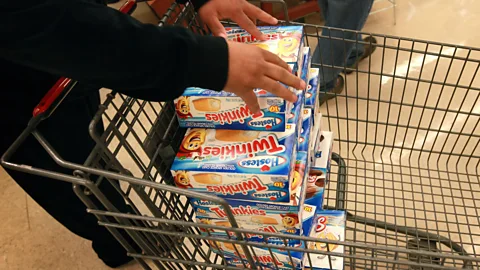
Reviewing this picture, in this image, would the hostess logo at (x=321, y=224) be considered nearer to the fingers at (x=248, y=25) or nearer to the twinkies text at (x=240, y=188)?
the twinkies text at (x=240, y=188)

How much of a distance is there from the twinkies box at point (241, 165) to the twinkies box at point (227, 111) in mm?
20

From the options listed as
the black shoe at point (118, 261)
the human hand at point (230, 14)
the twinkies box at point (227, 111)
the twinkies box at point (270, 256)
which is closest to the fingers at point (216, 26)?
the human hand at point (230, 14)

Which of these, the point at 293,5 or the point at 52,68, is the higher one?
the point at 293,5

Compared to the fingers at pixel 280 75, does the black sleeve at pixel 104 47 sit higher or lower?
higher

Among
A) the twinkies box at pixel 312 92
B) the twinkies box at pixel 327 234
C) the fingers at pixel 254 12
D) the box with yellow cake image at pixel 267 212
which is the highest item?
the fingers at pixel 254 12

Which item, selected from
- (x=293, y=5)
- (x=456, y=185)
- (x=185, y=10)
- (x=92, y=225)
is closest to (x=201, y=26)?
(x=185, y=10)

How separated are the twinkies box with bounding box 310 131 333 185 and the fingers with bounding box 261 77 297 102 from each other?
1.33 ft

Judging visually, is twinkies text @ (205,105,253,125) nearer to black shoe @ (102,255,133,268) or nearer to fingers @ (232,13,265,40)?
fingers @ (232,13,265,40)

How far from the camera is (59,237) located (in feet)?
5.38

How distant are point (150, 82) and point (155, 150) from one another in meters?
0.28

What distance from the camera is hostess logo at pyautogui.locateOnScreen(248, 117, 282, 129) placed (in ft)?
2.63

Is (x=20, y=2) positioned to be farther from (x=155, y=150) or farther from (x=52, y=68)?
(x=155, y=150)

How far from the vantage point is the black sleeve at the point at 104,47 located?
1.85 feet

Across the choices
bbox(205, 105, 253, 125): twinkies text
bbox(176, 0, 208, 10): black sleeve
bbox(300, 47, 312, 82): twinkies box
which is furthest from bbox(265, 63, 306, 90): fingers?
bbox(176, 0, 208, 10): black sleeve
